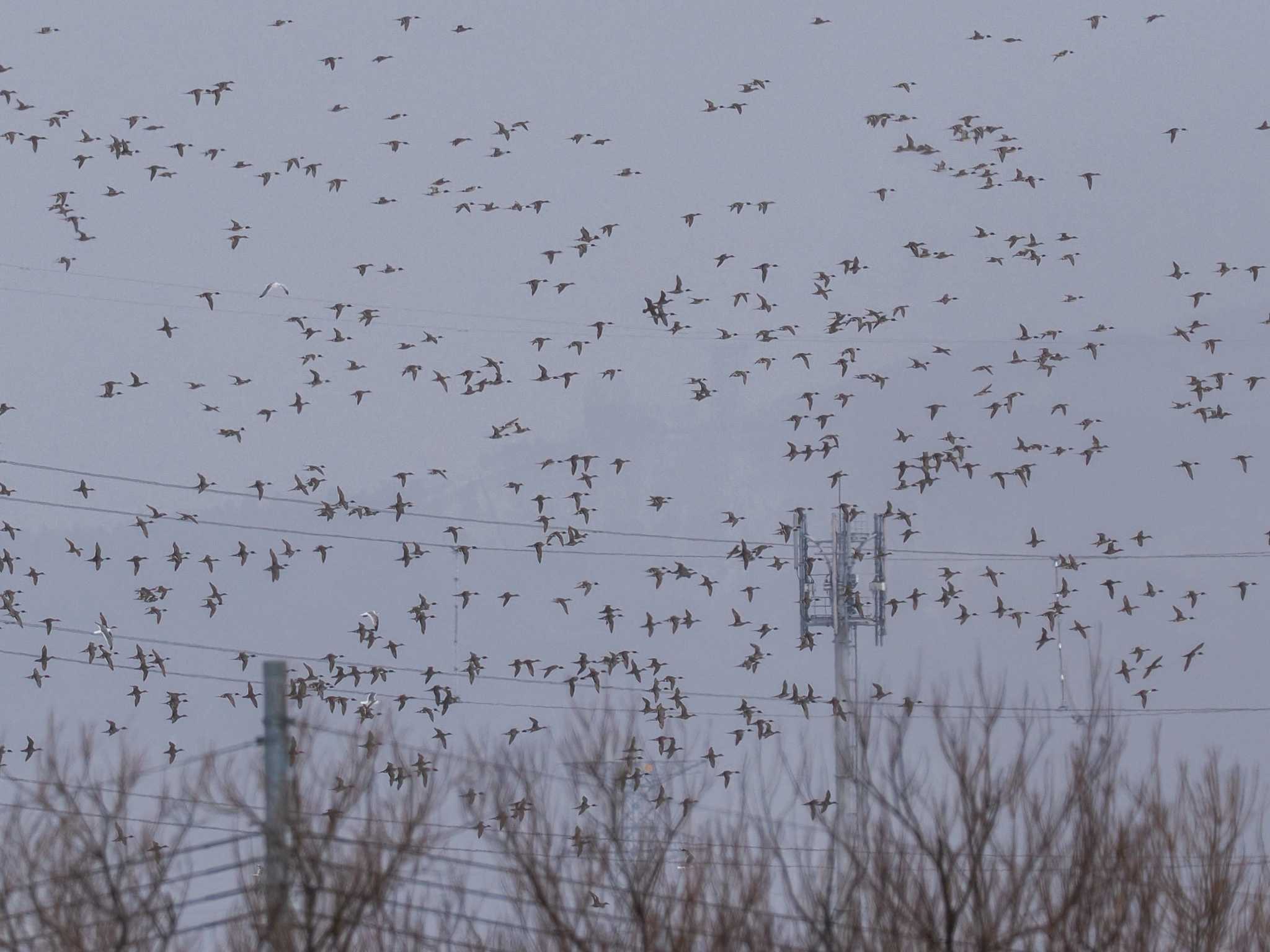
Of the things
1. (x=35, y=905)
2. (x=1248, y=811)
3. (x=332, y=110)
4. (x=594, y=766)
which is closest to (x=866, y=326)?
(x=332, y=110)

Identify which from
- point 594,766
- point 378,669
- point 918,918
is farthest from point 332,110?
point 918,918

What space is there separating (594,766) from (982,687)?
4180 mm

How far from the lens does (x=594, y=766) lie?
20062mm

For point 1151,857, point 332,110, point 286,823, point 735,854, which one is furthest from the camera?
point 332,110

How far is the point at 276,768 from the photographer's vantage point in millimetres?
14797

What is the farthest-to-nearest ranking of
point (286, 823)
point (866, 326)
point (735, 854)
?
point (866, 326)
point (735, 854)
point (286, 823)

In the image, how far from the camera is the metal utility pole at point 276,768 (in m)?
14.6

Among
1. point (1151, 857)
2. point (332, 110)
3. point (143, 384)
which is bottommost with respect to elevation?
point (1151, 857)

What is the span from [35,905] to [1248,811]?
12925 mm

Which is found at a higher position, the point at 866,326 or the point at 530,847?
the point at 866,326

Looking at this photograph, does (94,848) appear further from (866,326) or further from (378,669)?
(866,326)

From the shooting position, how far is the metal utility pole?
47.9ft

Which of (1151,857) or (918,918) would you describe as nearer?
(918,918)

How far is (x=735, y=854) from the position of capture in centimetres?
1911
